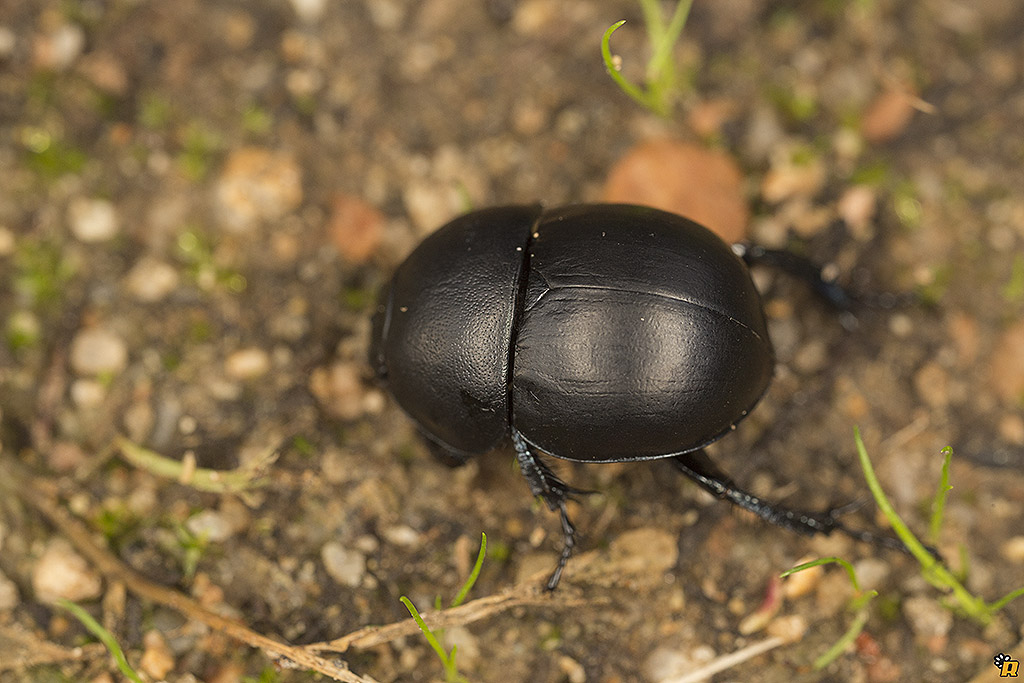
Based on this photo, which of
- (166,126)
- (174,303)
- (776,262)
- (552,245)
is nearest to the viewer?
(552,245)

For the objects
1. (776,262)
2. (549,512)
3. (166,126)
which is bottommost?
(549,512)

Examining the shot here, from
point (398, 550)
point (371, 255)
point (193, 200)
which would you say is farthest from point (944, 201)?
point (193, 200)

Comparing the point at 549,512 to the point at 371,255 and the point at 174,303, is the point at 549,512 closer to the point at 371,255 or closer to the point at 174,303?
the point at 371,255

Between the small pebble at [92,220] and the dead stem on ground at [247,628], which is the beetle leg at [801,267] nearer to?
the dead stem on ground at [247,628]

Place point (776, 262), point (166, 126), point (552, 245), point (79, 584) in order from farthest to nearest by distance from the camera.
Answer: point (166, 126)
point (776, 262)
point (79, 584)
point (552, 245)

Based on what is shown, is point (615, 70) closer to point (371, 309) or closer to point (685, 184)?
point (685, 184)

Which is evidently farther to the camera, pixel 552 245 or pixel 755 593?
pixel 755 593

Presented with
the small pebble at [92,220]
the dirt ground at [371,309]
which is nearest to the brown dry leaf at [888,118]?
the dirt ground at [371,309]

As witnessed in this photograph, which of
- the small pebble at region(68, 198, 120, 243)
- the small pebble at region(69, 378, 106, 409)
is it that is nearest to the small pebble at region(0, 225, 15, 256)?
the small pebble at region(68, 198, 120, 243)
